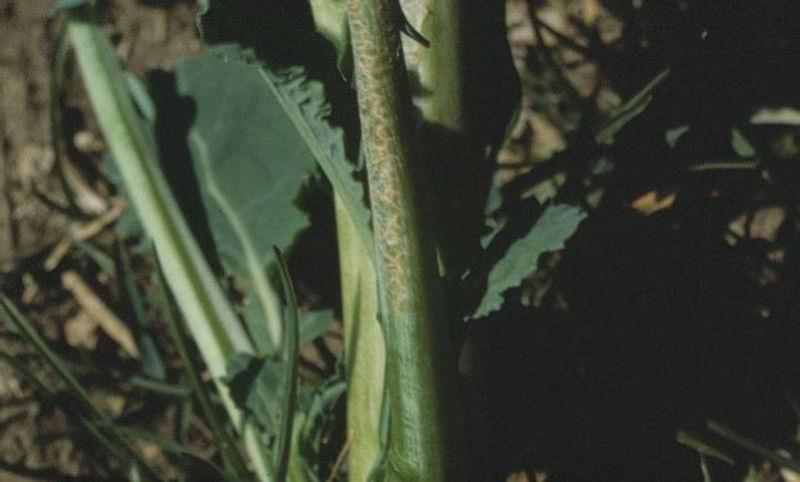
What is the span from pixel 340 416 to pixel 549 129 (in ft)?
1.70

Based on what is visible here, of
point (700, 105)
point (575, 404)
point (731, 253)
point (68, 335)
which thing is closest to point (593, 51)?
point (700, 105)

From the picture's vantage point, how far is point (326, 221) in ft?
3.88

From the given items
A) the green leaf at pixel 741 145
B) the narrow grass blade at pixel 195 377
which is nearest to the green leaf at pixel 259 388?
the narrow grass blade at pixel 195 377

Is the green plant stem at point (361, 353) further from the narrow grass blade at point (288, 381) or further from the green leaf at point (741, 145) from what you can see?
the green leaf at point (741, 145)

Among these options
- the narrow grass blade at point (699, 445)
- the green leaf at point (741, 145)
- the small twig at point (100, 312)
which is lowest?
the narrow grass blade at point (699, 445)

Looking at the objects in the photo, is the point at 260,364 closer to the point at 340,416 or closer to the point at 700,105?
the point at 340,416

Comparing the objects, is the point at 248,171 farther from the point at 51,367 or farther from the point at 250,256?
the point at 51,367

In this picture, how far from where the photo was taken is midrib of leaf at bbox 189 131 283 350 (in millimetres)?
1139

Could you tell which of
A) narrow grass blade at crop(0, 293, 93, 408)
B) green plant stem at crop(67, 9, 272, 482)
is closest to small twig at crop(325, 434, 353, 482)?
green plant stem at crop(67, 9, 272, 482)

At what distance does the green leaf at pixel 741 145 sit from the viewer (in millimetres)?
1006

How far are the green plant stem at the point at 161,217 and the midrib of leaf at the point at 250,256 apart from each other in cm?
4

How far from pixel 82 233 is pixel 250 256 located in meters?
0.32

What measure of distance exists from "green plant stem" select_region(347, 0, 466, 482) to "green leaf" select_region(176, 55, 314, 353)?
14.2 inches

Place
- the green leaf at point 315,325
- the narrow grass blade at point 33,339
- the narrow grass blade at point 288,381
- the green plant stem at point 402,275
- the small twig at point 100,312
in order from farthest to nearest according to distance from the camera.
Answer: the small twig at point 100,312 < the green leaf at point 315,325 < the narrow grass blade at point 33,339 < the narrow grass blade at point 288,381 < the green plant stem at point 402,275
